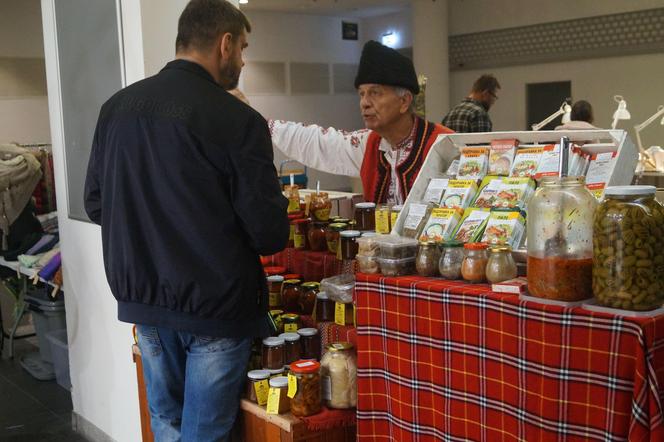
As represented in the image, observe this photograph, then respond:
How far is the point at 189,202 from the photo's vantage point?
6.74 ft

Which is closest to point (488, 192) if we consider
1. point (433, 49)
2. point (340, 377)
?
point (340, 377)

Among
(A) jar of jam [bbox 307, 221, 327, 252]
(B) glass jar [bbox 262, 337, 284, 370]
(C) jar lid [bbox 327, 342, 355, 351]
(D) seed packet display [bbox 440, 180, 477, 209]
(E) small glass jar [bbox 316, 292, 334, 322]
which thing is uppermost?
(D) seed packet display [bbox 440, 180, 477, 209]

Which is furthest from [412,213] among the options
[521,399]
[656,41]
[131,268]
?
[656,41]

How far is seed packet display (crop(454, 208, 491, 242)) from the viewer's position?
1.94 meters

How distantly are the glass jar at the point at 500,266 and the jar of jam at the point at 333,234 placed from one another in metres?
0.91

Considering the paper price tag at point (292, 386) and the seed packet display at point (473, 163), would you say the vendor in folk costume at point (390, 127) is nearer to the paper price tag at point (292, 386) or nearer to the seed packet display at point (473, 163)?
the seed packet display at point (473, 163)

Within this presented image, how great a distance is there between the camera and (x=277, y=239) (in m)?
2.13

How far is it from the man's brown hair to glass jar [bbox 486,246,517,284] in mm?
1040

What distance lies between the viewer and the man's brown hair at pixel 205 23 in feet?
7.14

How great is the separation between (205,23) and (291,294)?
101cm

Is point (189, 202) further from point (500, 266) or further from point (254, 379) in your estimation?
point (500, 266)

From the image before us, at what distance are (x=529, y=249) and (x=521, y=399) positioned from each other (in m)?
0.33

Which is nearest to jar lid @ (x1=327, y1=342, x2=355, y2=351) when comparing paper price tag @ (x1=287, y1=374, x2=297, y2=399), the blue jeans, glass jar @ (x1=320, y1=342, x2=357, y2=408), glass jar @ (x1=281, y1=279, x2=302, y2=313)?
glass jar @ (x1=320, y1=342, x2=357, y2=408)

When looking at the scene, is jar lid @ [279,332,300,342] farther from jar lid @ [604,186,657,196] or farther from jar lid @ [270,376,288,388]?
jar lid @ [604,186,657,196]
